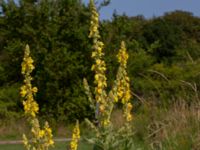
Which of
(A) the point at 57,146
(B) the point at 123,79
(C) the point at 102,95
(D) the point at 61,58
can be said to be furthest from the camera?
(D) the point at 61,58

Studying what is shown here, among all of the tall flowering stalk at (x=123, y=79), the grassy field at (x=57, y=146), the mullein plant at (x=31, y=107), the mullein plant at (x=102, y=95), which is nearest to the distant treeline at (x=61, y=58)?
the grassy field at (x=57, y=146)

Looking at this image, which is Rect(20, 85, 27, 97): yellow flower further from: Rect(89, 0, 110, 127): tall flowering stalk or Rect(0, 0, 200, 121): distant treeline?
Rect(0, 0, 200, 121): distant treeline

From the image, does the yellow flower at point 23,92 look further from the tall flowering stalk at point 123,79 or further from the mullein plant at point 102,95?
the tall flowering stalk at point 123,79

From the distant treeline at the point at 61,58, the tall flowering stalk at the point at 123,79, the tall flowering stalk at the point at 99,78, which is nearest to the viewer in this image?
the tall flowering stalk at the point at 99,78

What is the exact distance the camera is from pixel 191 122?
10.8 m

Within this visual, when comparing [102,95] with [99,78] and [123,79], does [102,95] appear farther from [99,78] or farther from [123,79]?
[123,79]

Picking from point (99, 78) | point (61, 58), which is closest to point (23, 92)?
point (99, 78)

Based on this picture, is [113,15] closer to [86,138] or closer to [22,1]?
[22,1]

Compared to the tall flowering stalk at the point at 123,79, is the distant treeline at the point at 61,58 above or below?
above

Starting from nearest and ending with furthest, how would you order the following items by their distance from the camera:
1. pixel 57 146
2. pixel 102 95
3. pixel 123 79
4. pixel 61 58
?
pixel 102 95 → pixel 123 79 → pixel 57 146 → pixel 61 58

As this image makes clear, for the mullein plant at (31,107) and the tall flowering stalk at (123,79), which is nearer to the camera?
the mullein plant at (31,107)

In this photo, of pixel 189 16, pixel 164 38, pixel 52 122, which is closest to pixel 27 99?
pixel 52 122

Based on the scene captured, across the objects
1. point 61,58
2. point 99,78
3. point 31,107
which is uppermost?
point 61,58

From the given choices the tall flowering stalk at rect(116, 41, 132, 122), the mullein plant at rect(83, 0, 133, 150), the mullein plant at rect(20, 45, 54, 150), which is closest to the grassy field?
the tall flowering stalk at rect(116, 41, 132, 122)
